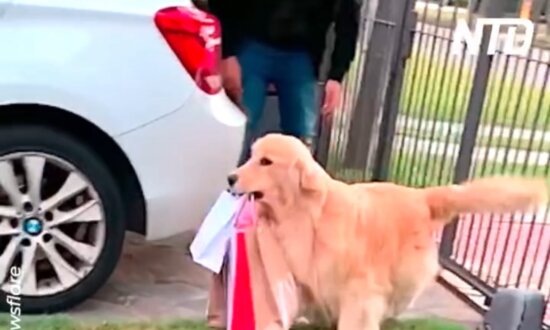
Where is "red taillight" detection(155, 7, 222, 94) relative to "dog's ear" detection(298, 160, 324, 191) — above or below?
above

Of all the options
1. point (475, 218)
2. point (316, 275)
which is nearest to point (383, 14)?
point (475, 218)

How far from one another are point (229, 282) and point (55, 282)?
0.77 meters

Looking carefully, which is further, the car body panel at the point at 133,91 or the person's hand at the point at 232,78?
the person's hand at the point at 232,78

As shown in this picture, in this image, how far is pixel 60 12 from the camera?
12.9 ft

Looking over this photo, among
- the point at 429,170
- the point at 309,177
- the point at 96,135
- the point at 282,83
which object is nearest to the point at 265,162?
the point at 309,177

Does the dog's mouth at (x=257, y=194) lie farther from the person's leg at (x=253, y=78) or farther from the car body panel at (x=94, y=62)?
the person's leg at (x=253, y=78)

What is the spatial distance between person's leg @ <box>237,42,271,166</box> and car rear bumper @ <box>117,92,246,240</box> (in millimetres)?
325

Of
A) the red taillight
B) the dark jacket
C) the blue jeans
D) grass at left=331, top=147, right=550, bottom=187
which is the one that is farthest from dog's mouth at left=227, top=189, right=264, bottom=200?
grass at left=331, top=147, right=550, bottom=187

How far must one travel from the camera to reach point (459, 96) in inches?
205

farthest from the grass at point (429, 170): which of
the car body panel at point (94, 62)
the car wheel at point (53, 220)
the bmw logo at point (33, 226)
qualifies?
the bmw logo at point (33, 226)

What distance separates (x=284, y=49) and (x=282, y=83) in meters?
0.20

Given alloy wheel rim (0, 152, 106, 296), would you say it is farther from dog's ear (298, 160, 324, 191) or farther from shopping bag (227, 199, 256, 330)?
dog's ear (298, 160, 324, 191)

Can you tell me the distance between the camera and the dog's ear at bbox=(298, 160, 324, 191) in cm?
361

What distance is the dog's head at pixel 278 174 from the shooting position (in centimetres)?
360
